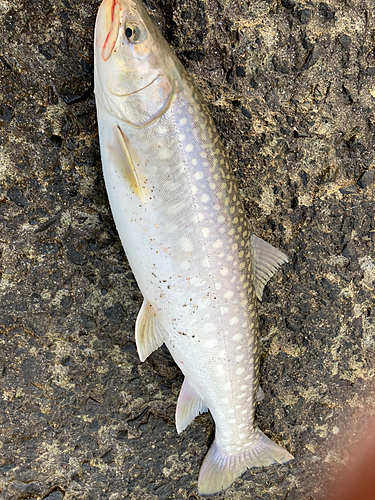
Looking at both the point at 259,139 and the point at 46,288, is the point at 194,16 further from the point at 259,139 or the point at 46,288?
the point at 46,288

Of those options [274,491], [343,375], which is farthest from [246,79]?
[274,491]

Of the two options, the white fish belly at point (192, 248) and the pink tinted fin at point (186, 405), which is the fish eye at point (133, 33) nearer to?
the white fish belly at point (192, 248)

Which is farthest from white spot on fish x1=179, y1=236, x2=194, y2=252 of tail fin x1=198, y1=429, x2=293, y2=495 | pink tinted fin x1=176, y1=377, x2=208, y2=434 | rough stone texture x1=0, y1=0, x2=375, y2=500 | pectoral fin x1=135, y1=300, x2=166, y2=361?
tail fin x1=198, y1=429, x2=293, y2=495

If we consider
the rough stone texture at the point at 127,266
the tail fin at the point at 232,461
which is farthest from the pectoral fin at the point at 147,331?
the tail fin at the point at 232,461

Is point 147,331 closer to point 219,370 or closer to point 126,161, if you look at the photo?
point 219,370

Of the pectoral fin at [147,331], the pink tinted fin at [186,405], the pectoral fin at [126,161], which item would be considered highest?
the pectoral fin at [126,161]

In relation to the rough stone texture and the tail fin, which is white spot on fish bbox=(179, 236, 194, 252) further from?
the tail fin
